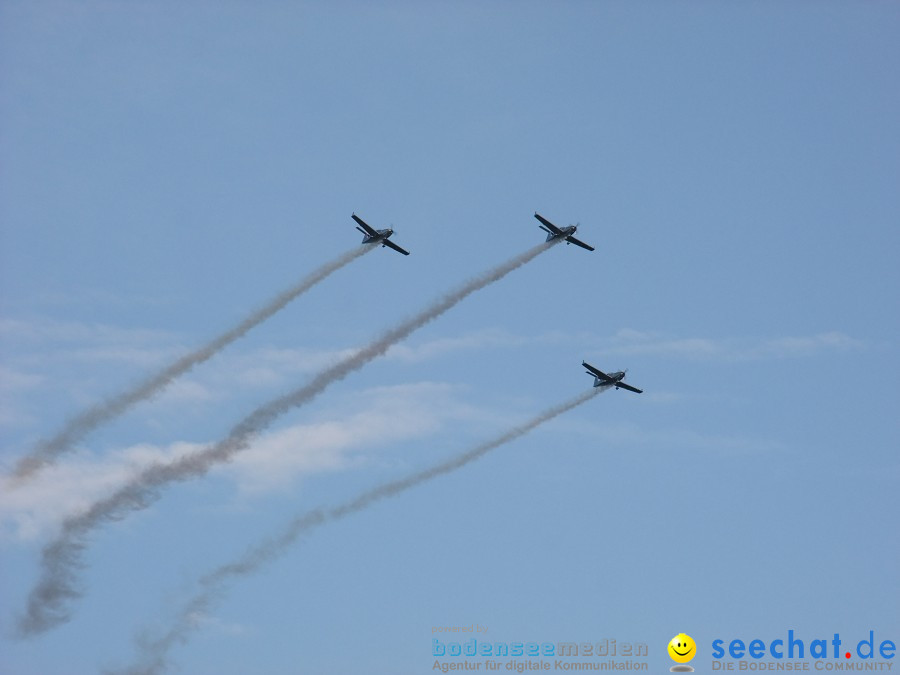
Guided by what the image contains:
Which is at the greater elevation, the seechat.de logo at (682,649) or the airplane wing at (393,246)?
the airplane wing at (393,246)

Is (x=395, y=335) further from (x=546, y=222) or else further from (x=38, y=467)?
(x=38, y=467)

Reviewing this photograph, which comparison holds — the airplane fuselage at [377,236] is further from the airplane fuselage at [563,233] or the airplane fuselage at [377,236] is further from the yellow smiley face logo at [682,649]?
the yellow smiley face logo at [682,649]

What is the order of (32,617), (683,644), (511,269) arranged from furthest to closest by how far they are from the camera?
(511,269) < (32,617) < (683,644)

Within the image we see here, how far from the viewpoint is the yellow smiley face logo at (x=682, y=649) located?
420 feet

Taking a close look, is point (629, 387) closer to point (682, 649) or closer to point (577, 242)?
point (577, 242)

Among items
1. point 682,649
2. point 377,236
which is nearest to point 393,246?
point 377,236

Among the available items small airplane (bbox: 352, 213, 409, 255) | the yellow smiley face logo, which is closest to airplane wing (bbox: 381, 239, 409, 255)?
small airplane (bbox: 352, 213, 409, 255)

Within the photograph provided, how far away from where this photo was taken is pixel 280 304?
158625 mm

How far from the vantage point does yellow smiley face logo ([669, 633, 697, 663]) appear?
12794 centimetres

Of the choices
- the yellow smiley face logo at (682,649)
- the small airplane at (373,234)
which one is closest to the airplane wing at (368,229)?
the small airplane at (373,234)

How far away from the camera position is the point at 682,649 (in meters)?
128

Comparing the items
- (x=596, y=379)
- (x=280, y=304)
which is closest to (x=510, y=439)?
(x=596, y=379)

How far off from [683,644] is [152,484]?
151ft

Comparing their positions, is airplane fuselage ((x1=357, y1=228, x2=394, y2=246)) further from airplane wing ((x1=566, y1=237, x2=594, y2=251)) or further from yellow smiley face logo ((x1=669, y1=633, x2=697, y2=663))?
yellow smiley face logo ((x1=669, y1=633, x2=697, y2=663))
